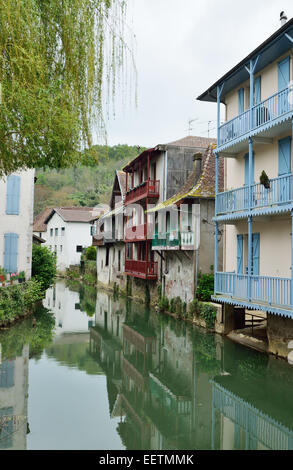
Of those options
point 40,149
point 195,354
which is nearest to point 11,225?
point 195,354

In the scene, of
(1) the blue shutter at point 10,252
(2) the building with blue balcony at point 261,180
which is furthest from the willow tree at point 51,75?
(1) the blue shutter at point 10,252

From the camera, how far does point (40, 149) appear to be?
7.85 meters

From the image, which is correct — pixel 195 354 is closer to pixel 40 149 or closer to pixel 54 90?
pixel 40 149

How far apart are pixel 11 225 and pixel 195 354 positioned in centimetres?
1239

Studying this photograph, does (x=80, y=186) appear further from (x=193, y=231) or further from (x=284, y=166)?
(x=284, y=166)

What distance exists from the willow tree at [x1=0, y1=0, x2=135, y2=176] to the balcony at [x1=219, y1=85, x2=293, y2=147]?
7.00 m

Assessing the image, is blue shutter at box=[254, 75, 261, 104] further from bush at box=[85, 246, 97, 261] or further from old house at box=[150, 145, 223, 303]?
bush at box=[85, 246, 97, 261]

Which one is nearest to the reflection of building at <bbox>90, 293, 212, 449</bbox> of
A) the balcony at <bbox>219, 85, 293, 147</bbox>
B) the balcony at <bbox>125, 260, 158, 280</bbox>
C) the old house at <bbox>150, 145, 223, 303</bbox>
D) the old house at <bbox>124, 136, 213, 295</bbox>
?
the old house at <bbox>150, 145, 223, 303</bbox>

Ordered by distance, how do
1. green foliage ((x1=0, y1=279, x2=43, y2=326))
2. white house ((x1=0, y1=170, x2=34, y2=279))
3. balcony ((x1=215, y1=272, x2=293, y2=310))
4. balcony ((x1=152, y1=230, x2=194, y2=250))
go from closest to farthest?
balcony ((x1=215, y1=272, x2=293, y2=310))
green foliage ((x1=0, y1=279, x2=43, y2=326))
balcony ((x1=152, y1=230, x2=194, y2=250))
white house ((x1=0, y1=170, x2=34, y2=279))

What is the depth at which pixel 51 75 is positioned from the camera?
293 inches

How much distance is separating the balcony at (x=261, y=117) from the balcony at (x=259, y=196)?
1.90 meters

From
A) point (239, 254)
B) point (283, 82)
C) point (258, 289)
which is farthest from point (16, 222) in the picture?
point (283, 82)

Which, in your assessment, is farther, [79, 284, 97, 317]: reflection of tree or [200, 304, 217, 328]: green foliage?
[79, 284, 97, 317]: reflection of tree

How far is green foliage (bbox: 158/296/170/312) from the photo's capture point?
2302 centimetres
